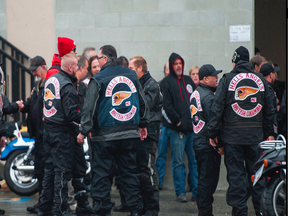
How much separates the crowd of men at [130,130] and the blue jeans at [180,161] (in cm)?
116

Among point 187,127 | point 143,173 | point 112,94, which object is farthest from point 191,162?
point 112,94

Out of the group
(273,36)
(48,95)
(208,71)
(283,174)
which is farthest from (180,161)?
(273,36)

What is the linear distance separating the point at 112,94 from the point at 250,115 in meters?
1.59

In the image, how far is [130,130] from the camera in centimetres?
500

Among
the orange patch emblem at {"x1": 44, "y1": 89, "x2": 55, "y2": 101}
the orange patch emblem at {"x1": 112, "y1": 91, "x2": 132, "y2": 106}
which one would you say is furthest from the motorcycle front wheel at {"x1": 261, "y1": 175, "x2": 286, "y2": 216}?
the orange patch emblem at {"x1": 44, "y1": 89, "x2": 55, "y2": 101}

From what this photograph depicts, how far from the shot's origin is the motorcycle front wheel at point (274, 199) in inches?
176

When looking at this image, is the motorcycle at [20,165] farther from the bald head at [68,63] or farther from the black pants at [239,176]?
the black pants at [239,176]

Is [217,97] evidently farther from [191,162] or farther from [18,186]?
[18,186]

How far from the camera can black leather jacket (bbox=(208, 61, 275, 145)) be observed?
5102mm

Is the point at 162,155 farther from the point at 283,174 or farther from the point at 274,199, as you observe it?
the point at 283,174

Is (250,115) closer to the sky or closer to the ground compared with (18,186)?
closer to the sky

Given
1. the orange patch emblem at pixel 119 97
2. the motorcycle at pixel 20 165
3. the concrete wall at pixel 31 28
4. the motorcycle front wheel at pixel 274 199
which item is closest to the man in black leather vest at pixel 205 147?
the motorcycle front wheel at pixel 274 199

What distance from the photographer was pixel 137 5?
8.29 meters

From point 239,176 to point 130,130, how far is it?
133 cm
